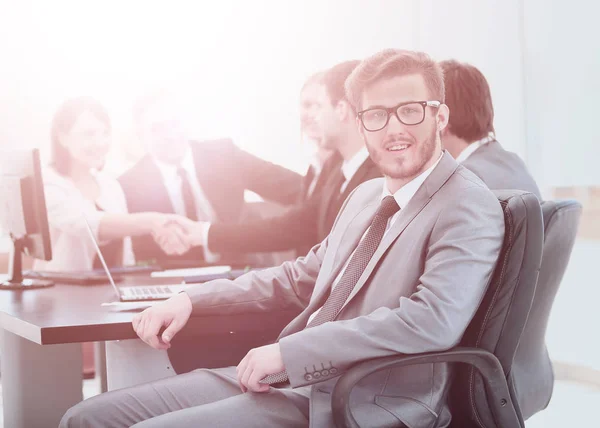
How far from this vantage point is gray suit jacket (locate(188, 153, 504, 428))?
153 cm

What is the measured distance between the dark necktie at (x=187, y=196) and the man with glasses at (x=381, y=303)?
2502mm

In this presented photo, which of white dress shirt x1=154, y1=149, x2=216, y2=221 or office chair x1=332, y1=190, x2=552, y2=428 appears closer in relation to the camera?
office chair x1=332, y1=190, x2=552, y2=428

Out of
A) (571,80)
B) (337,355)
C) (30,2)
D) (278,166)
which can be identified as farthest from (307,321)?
(30,2)

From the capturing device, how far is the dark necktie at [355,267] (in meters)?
1.75

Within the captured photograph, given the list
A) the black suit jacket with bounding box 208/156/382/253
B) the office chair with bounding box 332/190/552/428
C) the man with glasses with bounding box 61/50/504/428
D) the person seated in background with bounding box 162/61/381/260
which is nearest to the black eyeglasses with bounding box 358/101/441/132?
the man with glasses with bounding box 61/50/504/428

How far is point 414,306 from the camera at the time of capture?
153 centimetres

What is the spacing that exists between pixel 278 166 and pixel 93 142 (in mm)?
1159

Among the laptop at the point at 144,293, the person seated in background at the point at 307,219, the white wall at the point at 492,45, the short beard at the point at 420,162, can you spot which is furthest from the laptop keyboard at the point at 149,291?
the white wall at the point at 492,45

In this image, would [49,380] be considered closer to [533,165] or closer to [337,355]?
[337,355]

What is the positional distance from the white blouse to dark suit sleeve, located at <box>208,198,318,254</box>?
0.57m

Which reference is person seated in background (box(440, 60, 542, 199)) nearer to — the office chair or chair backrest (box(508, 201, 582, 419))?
chair backrest (box(508, 201, 582, 419))

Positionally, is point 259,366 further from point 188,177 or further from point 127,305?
point 188,177

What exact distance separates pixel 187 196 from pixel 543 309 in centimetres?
293

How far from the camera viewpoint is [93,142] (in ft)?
14.4
